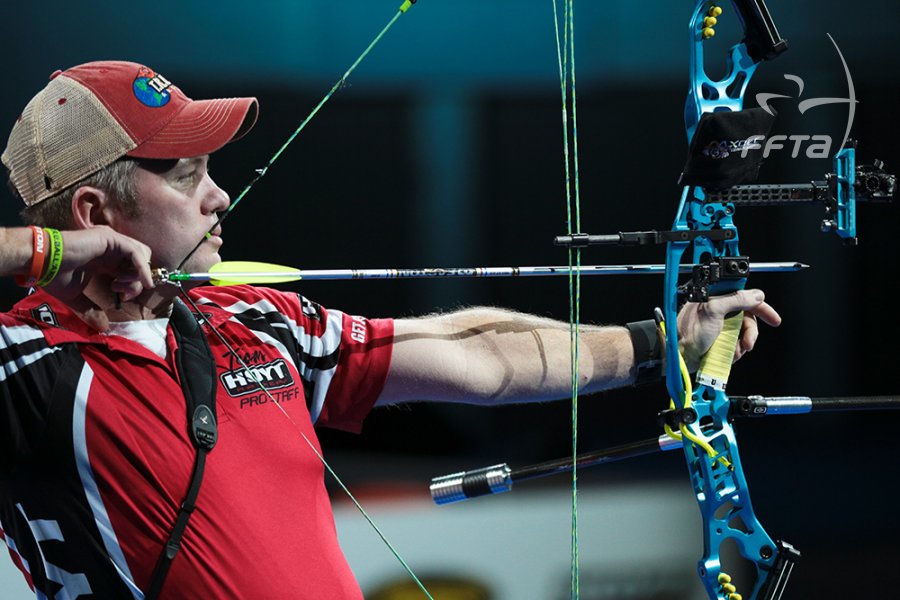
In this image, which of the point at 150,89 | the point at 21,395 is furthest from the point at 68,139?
the point at 21,395

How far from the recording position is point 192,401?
1.51 m

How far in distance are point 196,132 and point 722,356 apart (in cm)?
88

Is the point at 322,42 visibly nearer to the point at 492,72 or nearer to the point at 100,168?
the point at 492,72

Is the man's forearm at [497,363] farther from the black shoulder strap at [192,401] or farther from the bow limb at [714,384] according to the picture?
the black shoulder strap at [192,401]

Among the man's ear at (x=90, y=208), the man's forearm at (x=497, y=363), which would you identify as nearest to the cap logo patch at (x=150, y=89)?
the man's ear at (x=90, y=208)

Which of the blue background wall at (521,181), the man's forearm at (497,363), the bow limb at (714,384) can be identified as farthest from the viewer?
the blue background wall at (521,181)

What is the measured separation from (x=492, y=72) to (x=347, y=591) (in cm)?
150

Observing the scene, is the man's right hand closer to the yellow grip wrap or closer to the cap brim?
the cap brim

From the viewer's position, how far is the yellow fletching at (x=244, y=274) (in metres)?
1.57

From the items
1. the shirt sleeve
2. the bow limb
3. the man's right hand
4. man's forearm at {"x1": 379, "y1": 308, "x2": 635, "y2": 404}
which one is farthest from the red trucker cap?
the bow limb

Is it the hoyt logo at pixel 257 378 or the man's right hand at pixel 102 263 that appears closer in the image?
the man's right hand at pixel 102 263

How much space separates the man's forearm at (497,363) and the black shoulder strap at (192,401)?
0.33 metres

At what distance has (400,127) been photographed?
101 inches

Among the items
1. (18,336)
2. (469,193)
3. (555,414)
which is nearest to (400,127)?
(469,193)
